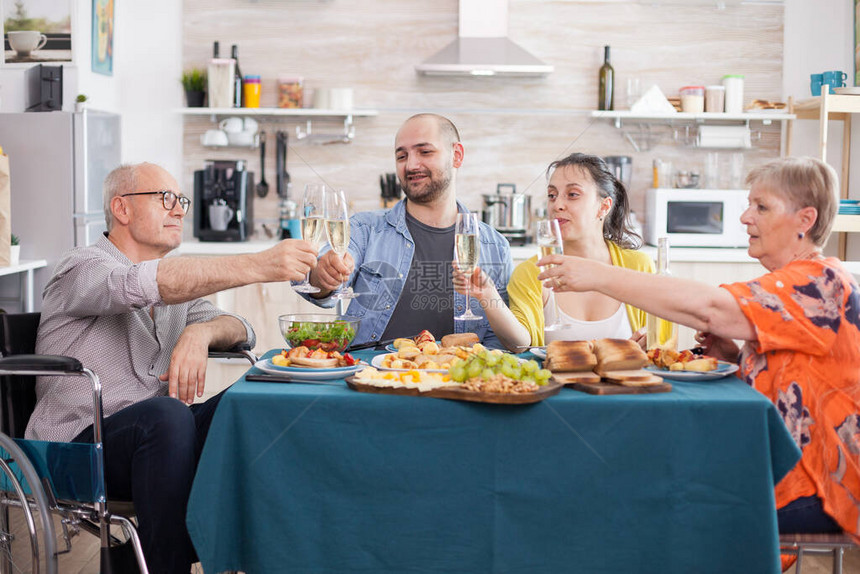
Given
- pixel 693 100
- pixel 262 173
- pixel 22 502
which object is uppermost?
pixel 693 100

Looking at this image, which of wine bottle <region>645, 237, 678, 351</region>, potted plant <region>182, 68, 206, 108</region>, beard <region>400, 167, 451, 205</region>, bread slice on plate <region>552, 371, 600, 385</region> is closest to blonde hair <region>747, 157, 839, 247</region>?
wine bottle <region>645, 237, 678, 351</region>

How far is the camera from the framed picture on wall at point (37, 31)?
4.11m

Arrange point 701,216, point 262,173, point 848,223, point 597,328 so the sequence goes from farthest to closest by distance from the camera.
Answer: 1. point 262,173
2. point 701,216
3. point 848,223
4. point 597,328

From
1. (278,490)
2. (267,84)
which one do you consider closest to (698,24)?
(267,84)

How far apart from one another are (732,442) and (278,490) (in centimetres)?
86

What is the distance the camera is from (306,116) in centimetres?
505

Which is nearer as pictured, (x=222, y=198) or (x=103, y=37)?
(x=103, y=37)

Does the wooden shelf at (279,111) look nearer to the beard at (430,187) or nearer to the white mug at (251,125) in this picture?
the white mug at (251,125)

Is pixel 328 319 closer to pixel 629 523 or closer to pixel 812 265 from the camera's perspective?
pixel 629 523

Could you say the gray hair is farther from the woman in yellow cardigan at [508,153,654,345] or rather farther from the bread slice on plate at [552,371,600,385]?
the bread slice on plate at [552,371,600,385]

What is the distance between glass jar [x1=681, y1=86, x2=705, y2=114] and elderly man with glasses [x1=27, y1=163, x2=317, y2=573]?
131 inches

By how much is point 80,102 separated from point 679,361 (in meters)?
3.32

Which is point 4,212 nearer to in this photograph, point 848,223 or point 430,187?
point 430,187

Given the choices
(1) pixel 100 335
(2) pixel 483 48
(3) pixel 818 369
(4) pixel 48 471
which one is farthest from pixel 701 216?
(4) pixel 48 471
